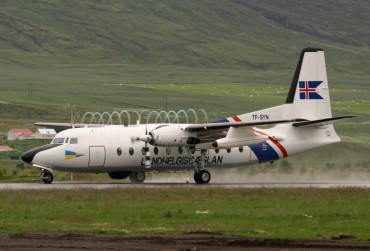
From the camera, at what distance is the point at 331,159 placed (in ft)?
191

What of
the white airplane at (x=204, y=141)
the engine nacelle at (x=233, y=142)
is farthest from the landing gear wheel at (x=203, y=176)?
the engine nacelle at (x=233, y=142)

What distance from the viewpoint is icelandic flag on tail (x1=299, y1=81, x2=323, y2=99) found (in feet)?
177

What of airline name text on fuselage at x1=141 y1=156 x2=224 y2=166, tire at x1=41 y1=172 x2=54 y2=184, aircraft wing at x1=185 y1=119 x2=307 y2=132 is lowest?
tire at x1=41 y1=172 x2=54 y2=184

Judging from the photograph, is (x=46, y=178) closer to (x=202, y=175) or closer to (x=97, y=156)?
(x=97, y=156)

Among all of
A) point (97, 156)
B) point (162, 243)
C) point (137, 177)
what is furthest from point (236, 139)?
point (162, 243)

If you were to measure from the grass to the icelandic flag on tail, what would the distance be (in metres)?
10.4

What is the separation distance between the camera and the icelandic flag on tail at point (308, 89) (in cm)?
5397

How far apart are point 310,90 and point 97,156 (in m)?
12.3

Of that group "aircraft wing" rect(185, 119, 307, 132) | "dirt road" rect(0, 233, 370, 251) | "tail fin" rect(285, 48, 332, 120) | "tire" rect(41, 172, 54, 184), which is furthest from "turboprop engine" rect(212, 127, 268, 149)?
"dirt road" rect(0, 233, 370, 251)

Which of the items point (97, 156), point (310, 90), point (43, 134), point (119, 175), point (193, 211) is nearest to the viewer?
point (193, 211)

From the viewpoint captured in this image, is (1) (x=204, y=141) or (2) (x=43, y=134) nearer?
(1) (x=204, y=141)

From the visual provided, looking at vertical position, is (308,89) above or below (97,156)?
above

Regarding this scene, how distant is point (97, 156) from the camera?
49500 mm

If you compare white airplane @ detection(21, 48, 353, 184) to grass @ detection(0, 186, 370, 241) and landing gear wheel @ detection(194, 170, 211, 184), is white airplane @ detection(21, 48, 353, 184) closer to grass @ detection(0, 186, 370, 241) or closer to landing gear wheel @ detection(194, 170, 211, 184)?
landing gear wheel @ detection(194, 170, 211, 184)
